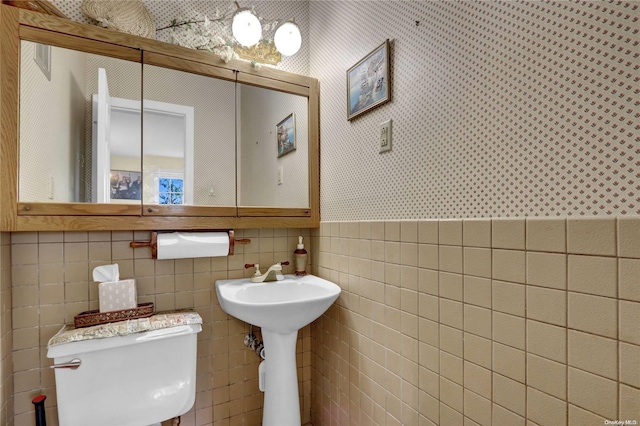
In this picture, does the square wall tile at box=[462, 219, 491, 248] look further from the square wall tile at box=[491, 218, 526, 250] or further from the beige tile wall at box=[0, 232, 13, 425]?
the beige tile wall at box=[0, 232, 13, 425]

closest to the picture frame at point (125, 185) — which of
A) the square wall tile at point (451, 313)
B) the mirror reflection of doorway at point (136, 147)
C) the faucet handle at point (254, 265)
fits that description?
the mirror reflection of doorway at point (136, 147)

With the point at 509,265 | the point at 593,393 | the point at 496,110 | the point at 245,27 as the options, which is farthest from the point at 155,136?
the point at 593,393

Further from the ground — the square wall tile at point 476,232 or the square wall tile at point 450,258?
the square wall tile at point 476,232

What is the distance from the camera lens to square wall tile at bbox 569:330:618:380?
1.93 feet

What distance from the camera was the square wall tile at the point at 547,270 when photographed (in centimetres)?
66

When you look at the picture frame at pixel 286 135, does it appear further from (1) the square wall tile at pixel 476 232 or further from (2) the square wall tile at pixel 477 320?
(2) the square wall tile at pixel 477 320

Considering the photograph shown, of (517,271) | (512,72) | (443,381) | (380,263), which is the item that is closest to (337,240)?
(380,263)

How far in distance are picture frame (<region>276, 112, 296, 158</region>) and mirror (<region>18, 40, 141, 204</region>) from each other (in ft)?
2.13

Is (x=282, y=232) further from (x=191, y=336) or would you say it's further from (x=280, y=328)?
(x=191, y=336)

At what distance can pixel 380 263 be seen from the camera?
47.3 inches

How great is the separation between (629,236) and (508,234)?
0.73 ft

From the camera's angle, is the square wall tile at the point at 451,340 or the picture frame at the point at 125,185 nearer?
the square wall tile at the point at 451,340

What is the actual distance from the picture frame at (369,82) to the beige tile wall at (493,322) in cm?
51

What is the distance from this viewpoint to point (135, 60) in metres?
1.28
